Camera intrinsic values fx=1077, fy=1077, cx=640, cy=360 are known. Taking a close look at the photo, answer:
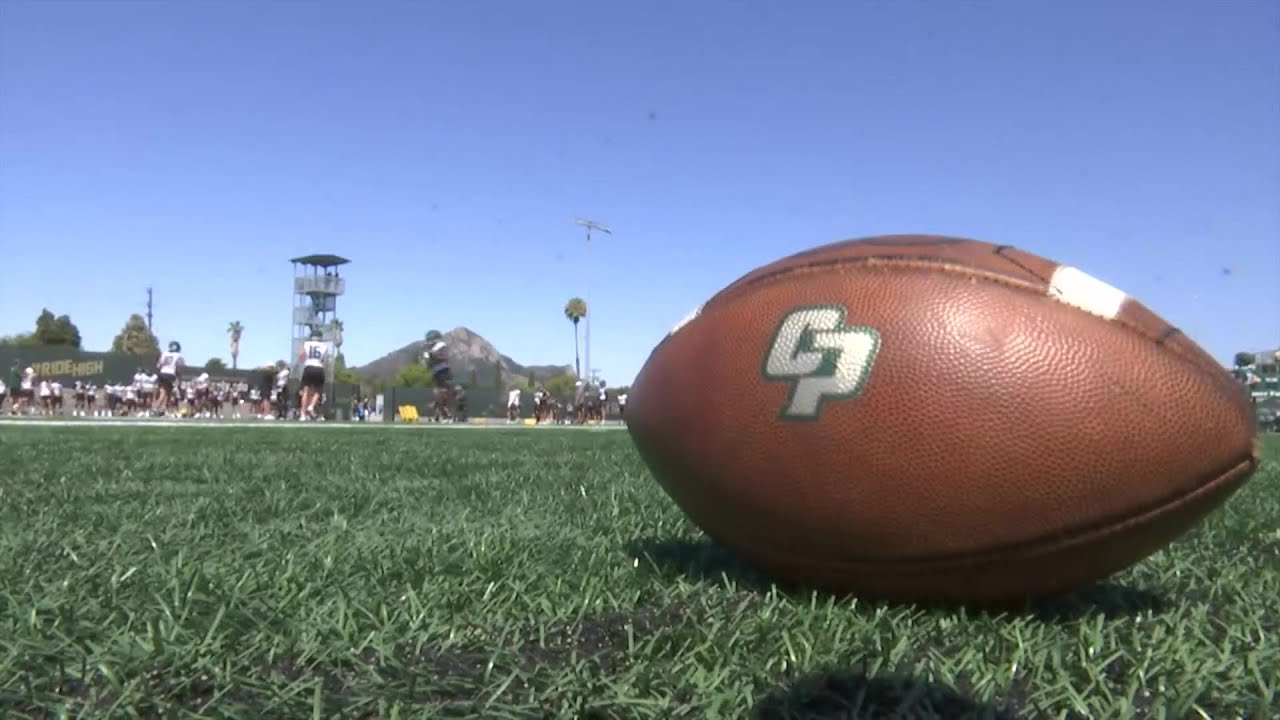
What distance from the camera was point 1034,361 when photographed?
216cm

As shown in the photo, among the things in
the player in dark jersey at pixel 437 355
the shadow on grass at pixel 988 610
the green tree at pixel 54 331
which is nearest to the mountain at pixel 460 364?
the green tree at pixel 54 331

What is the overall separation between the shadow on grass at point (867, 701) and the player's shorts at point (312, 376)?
1635 cm

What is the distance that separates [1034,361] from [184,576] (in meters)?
1.96

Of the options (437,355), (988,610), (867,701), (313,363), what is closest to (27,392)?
(313,363)

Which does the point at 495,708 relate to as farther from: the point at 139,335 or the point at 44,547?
the point at 139,335

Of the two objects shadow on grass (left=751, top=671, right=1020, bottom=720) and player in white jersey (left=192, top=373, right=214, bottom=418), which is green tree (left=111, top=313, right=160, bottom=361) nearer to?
player in white jersey (left=192, top=373, right=214, bottom=418)

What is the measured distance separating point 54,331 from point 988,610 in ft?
251

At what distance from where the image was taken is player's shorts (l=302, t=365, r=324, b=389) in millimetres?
17286

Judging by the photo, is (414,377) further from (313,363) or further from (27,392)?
(313,363)

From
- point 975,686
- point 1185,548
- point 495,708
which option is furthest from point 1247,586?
point 495,708

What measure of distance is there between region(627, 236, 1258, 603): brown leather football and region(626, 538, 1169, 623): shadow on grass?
0.10 m

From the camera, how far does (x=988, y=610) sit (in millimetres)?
2422

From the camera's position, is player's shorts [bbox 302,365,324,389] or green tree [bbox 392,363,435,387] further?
green tree [bbox 392,363,435,387]

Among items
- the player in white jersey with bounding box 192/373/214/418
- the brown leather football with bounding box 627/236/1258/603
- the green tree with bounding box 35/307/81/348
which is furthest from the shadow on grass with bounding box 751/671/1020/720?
the green tree with bounding box 35/307/81/348
